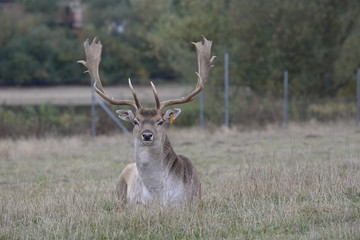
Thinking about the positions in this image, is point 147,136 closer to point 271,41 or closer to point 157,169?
point 157,169

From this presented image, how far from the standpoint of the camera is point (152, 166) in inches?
335

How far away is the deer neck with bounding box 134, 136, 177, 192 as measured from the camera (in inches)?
334

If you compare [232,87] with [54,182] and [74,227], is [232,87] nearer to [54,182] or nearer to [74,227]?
[54,182]

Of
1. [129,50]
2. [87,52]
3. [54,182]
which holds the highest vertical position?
[87,52]

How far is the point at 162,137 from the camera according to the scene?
8703 mm

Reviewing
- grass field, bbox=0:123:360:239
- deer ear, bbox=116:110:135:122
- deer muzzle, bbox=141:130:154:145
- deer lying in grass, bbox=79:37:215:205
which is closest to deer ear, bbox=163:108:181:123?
deer lying in grass, bbox=79:37:215:205

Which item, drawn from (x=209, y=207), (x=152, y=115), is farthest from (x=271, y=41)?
(x=209, y=207)

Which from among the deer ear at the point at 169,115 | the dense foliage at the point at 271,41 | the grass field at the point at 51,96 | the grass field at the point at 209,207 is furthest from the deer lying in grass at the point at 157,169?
the grass field at the point at 51,96

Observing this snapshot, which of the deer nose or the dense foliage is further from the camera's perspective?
the dense foliage

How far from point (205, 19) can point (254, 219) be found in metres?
23.0

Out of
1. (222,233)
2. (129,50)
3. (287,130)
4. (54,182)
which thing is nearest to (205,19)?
(287,130)

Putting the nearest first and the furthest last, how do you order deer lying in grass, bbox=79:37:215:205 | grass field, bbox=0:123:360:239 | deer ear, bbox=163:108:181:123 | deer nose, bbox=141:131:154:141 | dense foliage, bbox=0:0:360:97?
grass field, bbox=0:123:360:239
deer nose, bbox=141:131:154:141
deer lying in grass, bbox=79:37:215:205
deer ear, bbox=163:108:181:123
dense foliage, bbox=0:0:360:97

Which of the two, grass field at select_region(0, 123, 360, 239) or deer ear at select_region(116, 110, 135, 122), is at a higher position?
deer ear at select_region(116, 110, 135, 122)

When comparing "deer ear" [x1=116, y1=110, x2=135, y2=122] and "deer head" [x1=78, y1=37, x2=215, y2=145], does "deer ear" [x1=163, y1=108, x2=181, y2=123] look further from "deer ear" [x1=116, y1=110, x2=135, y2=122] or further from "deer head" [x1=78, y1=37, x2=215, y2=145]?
"deer ear" [x1=116, y1=110, x2=135, y2=122]
